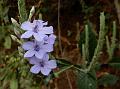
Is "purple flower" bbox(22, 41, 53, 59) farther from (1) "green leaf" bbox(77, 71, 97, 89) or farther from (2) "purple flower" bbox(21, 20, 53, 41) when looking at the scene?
(1) "green leaf" bbox(77, 71, 97, 89)

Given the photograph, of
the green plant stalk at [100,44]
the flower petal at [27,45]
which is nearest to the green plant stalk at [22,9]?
the flower petal at [27,45]

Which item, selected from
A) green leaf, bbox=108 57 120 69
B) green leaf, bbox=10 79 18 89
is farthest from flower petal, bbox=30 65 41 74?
green leaf, bbox=108 57 120 69

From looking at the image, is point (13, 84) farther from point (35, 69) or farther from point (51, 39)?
point (51, 39)

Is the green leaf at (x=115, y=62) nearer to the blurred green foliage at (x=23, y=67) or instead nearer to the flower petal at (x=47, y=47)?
the blurred green foliage at (x=23, y=67)

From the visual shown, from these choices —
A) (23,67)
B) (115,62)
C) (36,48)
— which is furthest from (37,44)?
(115,62)

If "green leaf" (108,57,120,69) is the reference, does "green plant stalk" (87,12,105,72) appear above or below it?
above

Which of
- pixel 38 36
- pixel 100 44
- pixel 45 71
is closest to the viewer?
→ pixel 38 36

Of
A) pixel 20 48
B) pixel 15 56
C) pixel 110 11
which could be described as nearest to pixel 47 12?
pixel 110 11
